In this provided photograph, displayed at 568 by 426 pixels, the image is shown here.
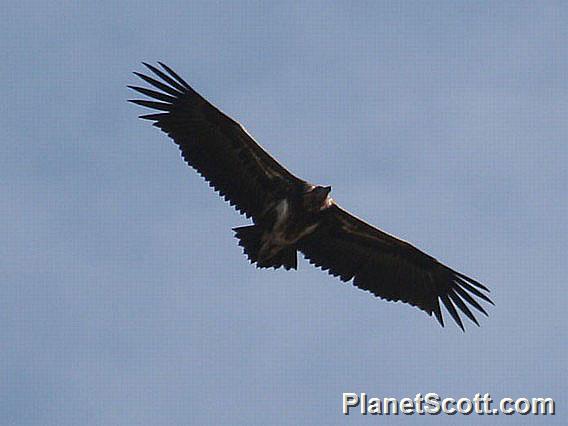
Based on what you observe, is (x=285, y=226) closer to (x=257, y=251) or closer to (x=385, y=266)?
(x=257, y=251)

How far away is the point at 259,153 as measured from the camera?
21172 millimetres

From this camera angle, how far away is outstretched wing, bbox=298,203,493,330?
22047 mm

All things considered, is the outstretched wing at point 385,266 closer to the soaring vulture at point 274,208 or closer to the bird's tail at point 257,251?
the soaring vulture at point 274,208

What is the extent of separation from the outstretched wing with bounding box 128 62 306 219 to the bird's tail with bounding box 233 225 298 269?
619 mm

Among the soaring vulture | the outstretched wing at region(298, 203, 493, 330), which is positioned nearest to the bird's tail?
the soaring vulture

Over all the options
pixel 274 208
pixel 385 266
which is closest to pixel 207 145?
pixel 274 208

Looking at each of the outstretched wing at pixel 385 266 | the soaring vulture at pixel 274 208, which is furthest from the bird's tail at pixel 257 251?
the outstretched wing at pixel 385 266

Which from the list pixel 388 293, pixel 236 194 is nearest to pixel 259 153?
pixel 236 194

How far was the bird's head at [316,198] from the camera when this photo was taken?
20.8 meters

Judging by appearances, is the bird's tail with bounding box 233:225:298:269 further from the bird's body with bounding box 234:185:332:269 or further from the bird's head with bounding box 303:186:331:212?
the bird's head with bounding box 303:186:331:212

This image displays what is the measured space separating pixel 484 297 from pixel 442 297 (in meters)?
0.87

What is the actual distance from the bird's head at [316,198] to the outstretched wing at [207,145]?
80 cm

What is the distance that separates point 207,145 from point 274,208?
5.85ft

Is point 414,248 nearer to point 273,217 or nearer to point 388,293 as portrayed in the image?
point 388,293
